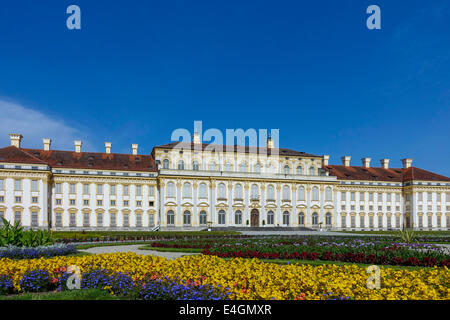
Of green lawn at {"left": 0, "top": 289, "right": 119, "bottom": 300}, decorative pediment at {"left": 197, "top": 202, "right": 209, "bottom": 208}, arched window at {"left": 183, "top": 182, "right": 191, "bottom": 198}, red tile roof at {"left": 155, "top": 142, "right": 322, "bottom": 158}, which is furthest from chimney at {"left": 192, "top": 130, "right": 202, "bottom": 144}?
green lawn at {"left": 0, "top": 289, "right": 119, "bottom": 300}

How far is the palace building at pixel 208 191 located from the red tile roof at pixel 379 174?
187 mm

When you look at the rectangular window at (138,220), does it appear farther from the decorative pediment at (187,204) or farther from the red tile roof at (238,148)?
the red tile roof at (238,148)

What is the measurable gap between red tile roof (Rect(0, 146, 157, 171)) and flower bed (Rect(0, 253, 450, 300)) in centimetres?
3682

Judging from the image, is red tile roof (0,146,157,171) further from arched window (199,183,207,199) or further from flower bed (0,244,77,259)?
flower bed (0,244,77,259)

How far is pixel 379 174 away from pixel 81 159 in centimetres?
4503

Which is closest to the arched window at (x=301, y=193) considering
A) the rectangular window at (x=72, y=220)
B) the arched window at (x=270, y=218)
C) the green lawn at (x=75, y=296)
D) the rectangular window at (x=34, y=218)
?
the arched window at (x=270, y=218)

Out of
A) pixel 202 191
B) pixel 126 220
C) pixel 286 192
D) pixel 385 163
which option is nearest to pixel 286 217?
pixel 286 192

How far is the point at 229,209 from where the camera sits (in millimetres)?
49906

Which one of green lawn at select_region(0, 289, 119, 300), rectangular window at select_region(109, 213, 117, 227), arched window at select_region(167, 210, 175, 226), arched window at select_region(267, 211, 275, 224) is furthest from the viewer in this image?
arched window at select_region(267, 211, 275, 224)

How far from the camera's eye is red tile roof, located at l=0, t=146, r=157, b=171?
43.1m

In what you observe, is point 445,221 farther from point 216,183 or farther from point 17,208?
point 17,208

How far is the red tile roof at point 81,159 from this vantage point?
43.1 m
